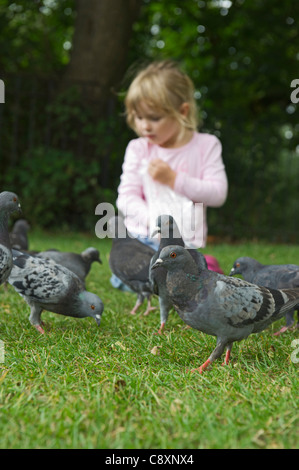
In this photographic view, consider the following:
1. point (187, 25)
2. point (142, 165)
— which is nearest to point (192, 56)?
point (187, 25)

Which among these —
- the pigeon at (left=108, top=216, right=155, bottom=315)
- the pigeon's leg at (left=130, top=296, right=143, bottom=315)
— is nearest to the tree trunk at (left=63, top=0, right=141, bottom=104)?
the pigeon at (left=108, top=216, right=155, bottom=315)

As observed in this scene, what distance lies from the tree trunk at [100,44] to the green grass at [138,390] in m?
7.23

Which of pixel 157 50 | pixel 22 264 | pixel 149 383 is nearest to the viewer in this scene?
pixel 149 383

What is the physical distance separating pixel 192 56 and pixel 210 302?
1078 cm

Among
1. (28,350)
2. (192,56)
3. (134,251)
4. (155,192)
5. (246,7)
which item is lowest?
(28,350)

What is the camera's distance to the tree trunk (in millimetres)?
9633

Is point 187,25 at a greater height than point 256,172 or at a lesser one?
greater

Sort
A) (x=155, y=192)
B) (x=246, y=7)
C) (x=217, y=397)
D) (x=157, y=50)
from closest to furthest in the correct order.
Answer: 1. (x=217, y=397)
2. (x=155, y=192)
3. (x=246, y=7)
4. (x=157, y=50)

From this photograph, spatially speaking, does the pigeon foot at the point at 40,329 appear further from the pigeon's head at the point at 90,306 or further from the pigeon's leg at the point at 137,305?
the pigeon's leg at the point at 137,305

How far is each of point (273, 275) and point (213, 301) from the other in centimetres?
118

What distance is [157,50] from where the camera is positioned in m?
12.6

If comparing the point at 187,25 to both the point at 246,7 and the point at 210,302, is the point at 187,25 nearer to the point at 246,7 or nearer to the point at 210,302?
the point at 246,7

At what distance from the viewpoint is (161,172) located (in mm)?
4375

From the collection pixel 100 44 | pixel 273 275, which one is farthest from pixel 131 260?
pixel 100 44
